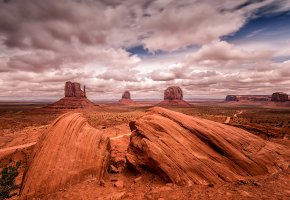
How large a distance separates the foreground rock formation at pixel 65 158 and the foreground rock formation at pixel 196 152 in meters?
2.68

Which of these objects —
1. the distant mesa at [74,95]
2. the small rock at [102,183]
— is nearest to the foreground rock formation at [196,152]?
the small rock at [102,183]

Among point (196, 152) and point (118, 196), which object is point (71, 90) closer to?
point (196, 152)

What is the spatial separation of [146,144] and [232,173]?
6.53 meters

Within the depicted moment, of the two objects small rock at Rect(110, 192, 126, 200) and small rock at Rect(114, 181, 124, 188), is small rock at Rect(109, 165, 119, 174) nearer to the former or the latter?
small rock at Rect(114, 181, 124, 188)

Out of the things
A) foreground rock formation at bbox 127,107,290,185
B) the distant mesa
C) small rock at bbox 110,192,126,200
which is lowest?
small rock at bbox 110,192,126,200

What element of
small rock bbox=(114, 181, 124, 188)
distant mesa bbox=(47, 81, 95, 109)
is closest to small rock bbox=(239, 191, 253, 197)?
small rock bbox=(114, 181, 124, 188)

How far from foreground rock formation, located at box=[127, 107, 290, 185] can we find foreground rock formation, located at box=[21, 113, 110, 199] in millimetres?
2681

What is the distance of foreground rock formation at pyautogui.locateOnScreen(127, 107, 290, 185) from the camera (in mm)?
13516

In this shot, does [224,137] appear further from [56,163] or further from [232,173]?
[56,163]

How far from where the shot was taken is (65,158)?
13820 millimetres

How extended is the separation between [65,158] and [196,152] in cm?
982

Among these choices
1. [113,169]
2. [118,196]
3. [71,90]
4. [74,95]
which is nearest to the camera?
[118,196]

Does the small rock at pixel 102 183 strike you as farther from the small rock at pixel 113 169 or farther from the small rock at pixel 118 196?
the small rock at pixel 113 169

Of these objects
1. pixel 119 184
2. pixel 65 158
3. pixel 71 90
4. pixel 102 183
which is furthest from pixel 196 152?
pixel 71 90
